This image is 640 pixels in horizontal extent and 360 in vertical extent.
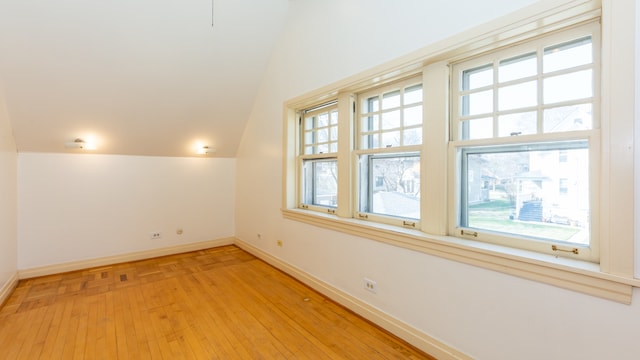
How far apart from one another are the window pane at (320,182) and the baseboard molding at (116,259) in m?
2.15

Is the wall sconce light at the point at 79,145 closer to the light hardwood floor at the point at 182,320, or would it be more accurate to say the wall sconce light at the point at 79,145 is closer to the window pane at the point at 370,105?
the light hardwood floor at the point at 182,320

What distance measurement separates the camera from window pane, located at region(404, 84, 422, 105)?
7.59 ft

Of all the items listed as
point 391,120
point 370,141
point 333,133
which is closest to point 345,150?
point 370,141

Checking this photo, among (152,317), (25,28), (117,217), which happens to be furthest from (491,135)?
(117,217)

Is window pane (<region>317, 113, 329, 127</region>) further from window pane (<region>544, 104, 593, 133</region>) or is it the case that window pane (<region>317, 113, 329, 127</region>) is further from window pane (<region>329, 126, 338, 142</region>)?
window pane (<region>544, 104, 593, 133</region>)

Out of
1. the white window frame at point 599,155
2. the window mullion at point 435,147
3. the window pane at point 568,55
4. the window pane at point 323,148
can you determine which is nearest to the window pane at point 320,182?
the window pane at point 323,148

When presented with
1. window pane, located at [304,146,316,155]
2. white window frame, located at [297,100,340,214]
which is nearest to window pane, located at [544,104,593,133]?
white window frame, located at [297,100,340,214]

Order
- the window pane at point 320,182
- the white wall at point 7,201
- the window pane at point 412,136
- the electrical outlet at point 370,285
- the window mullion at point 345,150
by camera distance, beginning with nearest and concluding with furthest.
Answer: the window pane at point 412,136 → the electrical outlet at point 370,285 → the window mullion at point 345,150 → the white wall at point 7,201 → the window pane at point 320,182

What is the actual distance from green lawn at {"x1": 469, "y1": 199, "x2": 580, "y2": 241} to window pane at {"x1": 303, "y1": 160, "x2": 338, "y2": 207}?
4.85 feet

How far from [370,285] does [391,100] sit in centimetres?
162

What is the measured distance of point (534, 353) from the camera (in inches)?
61.0

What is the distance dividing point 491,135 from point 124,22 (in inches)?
133

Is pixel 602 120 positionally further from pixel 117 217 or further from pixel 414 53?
pixel 117 217

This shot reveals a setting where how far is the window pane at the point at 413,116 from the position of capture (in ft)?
7.50
